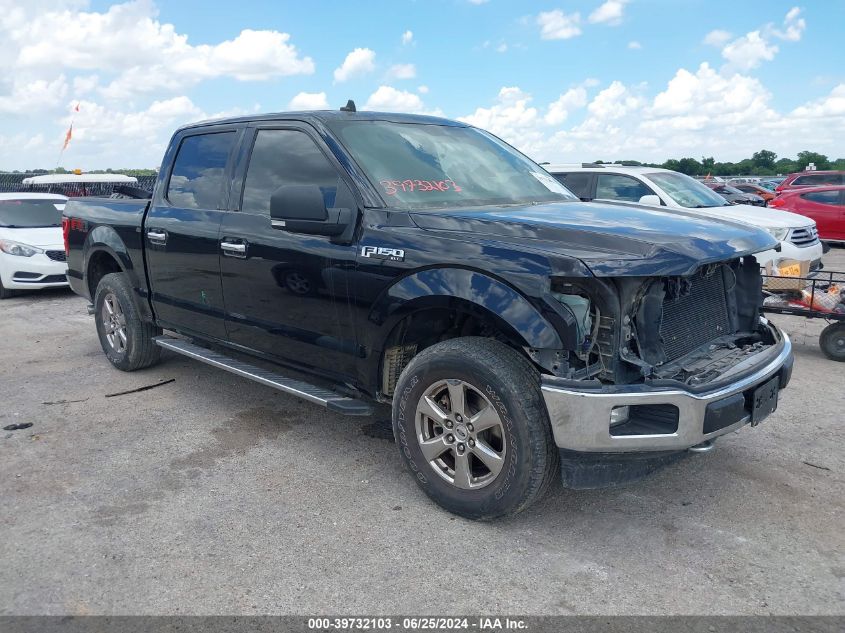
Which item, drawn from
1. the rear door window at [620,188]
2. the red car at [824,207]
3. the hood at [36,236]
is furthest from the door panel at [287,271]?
the red car at [824,207]

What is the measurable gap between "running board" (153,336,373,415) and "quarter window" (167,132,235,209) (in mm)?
1012

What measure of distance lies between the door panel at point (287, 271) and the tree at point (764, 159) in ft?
201

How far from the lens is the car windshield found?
10758 millimetres

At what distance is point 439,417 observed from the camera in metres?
3.45

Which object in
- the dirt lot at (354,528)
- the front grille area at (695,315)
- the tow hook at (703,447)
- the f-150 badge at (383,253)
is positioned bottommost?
the dirt lot at (354,528)

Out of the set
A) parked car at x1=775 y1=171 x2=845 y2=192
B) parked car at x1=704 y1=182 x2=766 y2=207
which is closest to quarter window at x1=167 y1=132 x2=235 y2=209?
parked car at x1=704 y1=182 x2=766 y2=207

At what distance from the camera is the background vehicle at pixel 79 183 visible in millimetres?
13672

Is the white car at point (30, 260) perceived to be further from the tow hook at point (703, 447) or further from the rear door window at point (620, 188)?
the tow hook at point (703, 447)

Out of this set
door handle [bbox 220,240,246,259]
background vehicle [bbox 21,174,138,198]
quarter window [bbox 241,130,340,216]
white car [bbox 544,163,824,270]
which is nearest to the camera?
quarter window [bbox 241,130,340,216]

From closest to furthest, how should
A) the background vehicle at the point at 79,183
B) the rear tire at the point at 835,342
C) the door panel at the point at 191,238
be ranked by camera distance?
the door panel at the point at 191,238 → the rear tire at the point at 835,342 → the background vehicle at the point at 79,183

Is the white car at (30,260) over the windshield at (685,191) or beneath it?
beneath

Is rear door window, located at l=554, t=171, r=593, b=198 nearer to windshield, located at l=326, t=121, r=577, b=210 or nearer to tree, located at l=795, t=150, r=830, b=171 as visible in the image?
windshield, located at l=326, t=121, r=577, b=210

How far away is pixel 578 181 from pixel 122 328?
6.21 meters

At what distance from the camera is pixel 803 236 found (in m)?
9.23
